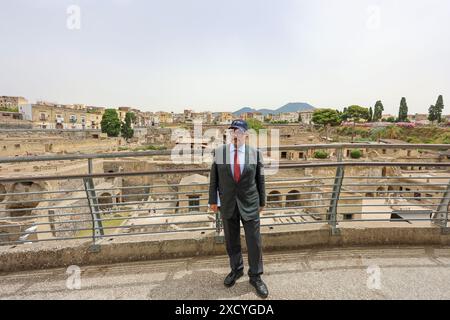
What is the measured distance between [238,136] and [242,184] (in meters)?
0.50

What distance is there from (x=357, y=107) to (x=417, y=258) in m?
86.7

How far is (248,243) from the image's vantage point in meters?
2.62

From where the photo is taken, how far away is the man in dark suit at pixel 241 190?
101 inches

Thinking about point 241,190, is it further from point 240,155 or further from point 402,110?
point 402,110

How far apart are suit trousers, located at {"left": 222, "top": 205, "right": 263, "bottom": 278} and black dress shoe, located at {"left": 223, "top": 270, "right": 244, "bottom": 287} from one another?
46mm

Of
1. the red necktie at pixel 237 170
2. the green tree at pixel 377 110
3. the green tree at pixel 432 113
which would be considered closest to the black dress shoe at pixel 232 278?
the red necktie at pixel 237 170

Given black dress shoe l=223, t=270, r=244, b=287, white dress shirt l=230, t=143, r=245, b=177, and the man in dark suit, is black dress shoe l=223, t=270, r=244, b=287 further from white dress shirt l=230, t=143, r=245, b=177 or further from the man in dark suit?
white dress shirt l=230, t=143, r=245, b=177

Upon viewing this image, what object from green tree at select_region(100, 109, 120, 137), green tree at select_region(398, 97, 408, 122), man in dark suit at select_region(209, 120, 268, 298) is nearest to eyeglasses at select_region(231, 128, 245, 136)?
man in dark suit at select_region(209, 120, 268, 298)

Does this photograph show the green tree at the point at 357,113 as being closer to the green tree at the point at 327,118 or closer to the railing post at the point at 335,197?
the green tree at the point at 327,118

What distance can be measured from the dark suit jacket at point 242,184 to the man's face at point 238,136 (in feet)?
0.27

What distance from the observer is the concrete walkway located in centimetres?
256

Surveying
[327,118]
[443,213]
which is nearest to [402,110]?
[327,118]
